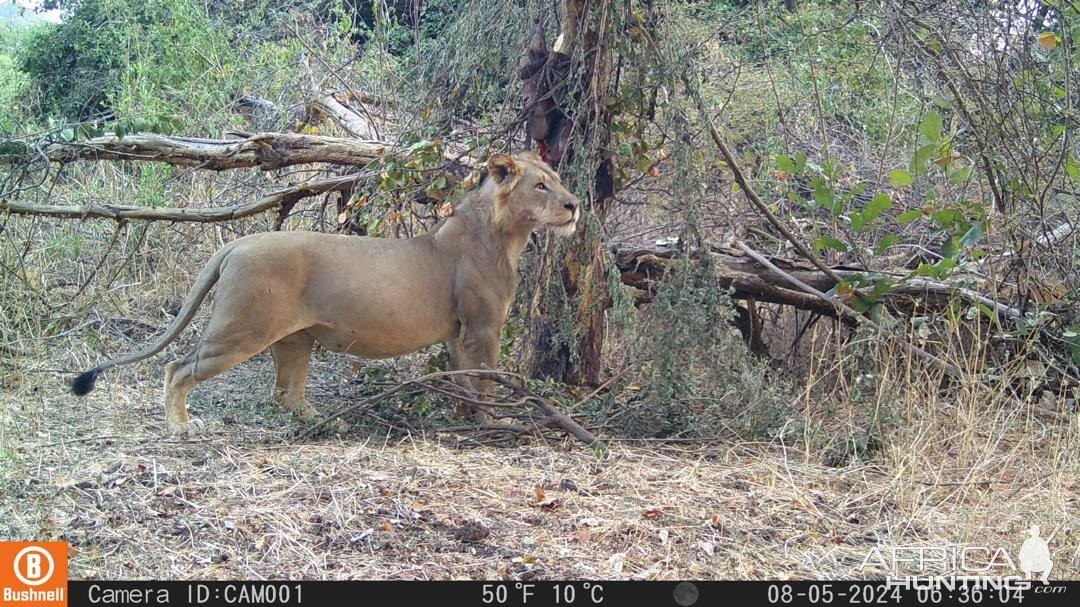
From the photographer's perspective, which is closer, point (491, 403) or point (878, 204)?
point (491, 403)

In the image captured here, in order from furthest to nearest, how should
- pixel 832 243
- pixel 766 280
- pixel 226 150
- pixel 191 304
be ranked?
pixel 766 280, pixel 226 150, pixel 832 243, pixel 191 304

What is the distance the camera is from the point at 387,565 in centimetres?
430

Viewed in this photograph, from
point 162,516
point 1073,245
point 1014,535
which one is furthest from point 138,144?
point 1073,245

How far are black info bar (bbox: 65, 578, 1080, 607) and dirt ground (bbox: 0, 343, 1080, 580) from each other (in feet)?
0.33

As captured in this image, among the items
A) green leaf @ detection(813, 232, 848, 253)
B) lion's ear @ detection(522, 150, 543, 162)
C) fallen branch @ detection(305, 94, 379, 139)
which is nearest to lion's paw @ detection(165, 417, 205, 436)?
lion's ear @ detection(522, 150, 543, 162)

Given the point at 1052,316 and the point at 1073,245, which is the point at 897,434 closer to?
the point at 1052,316

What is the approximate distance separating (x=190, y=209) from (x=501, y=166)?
2365 millimetres

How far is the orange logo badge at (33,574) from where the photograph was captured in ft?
12.4

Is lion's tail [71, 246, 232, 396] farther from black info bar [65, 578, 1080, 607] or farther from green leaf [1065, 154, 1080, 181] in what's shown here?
green leaf [1065, 154, 1080, 181]

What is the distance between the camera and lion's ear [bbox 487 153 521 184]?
258 inches

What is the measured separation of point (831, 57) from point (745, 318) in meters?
3.28

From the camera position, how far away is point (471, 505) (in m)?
4.94

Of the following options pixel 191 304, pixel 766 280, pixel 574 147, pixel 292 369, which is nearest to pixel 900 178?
pixel 766 280

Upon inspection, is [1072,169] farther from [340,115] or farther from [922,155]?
[340,115]
